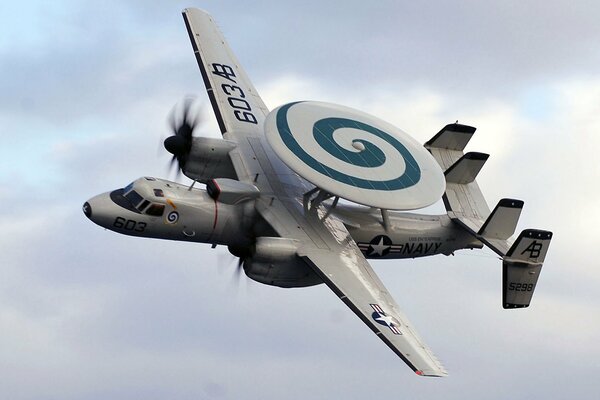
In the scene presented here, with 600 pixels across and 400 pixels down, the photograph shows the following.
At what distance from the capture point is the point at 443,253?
53.4 m

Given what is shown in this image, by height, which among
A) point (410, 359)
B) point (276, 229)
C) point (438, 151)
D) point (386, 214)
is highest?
point (438, 151)

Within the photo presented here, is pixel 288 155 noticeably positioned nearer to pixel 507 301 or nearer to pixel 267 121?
pixel 267 121

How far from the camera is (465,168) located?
54812 millimetres

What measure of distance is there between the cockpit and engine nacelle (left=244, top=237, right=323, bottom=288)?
4.37 meters

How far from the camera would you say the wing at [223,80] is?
54.0 metres

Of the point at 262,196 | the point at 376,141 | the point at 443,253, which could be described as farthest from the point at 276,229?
the point at 443,253

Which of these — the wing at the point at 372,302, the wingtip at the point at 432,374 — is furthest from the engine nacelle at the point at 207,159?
the wingtip at the point at 432,374

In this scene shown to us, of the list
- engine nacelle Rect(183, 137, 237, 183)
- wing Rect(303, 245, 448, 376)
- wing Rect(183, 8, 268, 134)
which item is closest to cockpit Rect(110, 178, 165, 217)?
engine nacelle Rect(183, 137, 237, 183)

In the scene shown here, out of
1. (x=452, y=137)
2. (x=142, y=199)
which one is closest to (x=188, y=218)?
(x=142, y=199)

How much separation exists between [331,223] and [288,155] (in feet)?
15.5

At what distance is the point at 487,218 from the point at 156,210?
Result: 16.5 metres

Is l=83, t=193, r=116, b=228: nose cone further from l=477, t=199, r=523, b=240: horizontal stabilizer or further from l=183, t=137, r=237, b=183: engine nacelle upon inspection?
l=477, t=199, r=523, b=240: horizontal stabilizer

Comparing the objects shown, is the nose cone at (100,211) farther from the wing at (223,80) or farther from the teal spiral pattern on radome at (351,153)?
the wing at (223,80)

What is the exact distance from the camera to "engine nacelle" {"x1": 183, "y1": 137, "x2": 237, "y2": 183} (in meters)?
51.1
